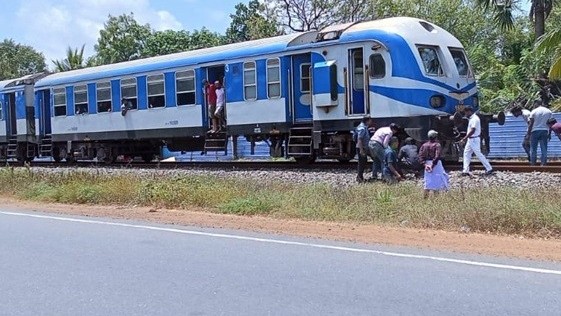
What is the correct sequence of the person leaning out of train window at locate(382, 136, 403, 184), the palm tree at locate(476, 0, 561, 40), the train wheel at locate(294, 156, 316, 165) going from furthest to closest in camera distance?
1. the palm tree at locate(476, 0, 561, 40)
2. the train wheel at locate(294, 156, 316, 165)
3. the person leaning out of train window at locate(382, 136, 403, 184)

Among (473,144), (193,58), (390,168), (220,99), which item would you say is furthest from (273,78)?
(473,144)

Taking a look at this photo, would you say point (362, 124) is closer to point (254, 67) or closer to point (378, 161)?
point (378, 161)

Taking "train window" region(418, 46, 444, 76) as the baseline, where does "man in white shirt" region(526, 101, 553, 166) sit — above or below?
below

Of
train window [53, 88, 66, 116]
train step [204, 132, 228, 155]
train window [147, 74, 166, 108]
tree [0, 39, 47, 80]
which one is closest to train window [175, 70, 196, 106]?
train window [147, 74, 166, 108]

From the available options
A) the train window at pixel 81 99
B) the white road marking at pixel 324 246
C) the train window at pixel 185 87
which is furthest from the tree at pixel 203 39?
the white road marking at pixel 324 246

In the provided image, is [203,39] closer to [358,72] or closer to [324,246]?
[358,72]

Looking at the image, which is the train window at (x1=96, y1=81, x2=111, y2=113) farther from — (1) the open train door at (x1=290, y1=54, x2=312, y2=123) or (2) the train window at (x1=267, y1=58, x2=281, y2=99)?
(1) the open train door at (x1=290, y1=54, x2=312, y2=123)

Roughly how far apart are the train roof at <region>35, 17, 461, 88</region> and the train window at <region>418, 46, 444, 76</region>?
24 cm

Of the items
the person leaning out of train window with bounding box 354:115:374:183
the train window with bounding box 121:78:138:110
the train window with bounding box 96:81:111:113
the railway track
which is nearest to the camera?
the person leaning out of train window with bounding box 354:115:374:183

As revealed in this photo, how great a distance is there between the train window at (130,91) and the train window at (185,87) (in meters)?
2.09

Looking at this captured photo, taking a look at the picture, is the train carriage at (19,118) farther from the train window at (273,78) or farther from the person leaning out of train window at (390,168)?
the person leaning out of train window at (390,168)

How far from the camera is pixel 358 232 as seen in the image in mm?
10602

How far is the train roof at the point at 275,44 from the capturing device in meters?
16.9

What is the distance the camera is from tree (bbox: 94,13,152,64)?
166ft
